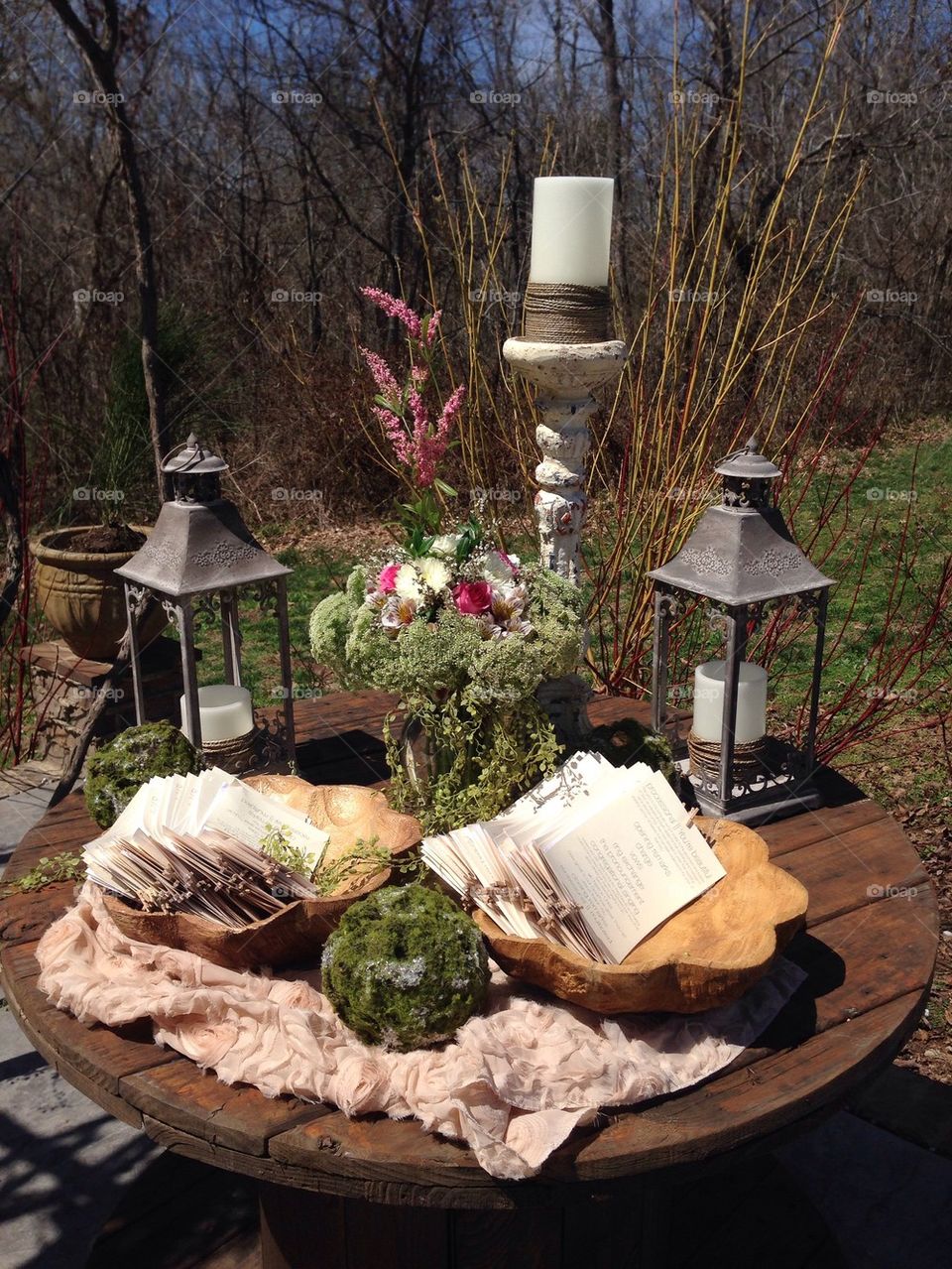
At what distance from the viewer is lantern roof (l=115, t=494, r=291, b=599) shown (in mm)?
2006

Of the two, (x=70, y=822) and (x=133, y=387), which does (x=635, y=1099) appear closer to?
(x=70, y=822)

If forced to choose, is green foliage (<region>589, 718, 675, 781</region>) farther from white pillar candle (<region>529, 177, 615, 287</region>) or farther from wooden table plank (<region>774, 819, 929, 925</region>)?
white pillar candle (<region>529, 177, 615, 287</region>)

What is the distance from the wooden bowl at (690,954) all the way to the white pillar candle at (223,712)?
34.8 inches

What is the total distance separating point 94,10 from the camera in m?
4.85

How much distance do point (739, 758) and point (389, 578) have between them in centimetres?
79

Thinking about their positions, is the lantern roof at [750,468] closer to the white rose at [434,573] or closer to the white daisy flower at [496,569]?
the white daisy flower at [496,569]

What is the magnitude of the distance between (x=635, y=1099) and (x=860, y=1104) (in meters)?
1.51

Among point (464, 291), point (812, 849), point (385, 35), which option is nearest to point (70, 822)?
point (812, 849)

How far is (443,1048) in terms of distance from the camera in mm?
1376

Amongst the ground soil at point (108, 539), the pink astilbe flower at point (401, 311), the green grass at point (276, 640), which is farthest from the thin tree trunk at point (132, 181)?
the pink astilbe flower at point (401, 311)

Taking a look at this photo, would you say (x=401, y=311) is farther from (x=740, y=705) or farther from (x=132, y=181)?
(x=132, y=181)

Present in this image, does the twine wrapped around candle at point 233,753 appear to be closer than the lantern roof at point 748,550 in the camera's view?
No

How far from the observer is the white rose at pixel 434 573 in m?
1.84

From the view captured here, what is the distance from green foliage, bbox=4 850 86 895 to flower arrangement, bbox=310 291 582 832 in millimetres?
566
